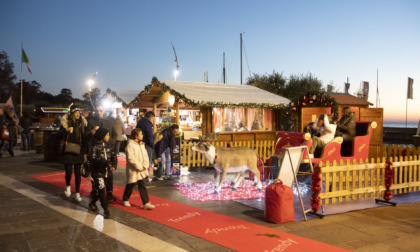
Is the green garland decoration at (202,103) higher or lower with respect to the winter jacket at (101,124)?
higher

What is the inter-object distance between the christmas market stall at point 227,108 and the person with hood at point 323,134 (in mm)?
4446

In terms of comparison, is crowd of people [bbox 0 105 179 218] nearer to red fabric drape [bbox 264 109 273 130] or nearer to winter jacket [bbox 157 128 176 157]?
winter jacket [bbox 157 128 176 157]

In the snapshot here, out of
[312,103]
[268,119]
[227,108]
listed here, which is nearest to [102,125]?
[227,108]

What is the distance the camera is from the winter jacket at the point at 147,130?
930cm

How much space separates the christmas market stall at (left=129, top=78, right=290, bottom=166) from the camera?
14234 mm

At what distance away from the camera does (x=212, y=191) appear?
28.1ft

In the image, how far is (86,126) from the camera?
8.73 m

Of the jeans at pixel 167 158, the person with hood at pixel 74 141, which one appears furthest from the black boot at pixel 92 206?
the jeans at pixel 167 158

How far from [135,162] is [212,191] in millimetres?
2433

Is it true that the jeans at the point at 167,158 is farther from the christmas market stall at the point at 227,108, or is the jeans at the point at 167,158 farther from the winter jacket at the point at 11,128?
the winter jacket at the point at 11,128

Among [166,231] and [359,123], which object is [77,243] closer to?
[166,231]

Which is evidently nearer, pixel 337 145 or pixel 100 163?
pixel 100 163

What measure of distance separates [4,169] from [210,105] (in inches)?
292

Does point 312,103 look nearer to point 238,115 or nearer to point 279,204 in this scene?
point 238,115
